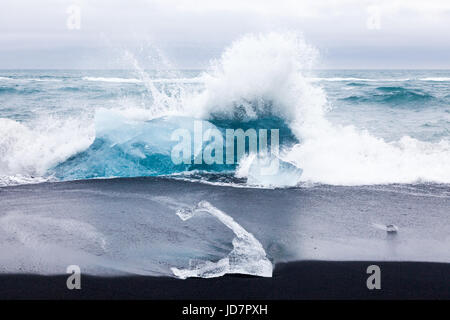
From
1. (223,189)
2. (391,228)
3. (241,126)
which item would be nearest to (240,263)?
(391,228)

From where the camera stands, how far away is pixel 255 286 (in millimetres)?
3486

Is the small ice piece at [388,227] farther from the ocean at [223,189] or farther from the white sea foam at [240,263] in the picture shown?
the white sea foam at [240,263]

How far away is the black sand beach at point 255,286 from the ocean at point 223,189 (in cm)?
17

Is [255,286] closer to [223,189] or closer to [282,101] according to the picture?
[223,189]

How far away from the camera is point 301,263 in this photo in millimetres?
3924

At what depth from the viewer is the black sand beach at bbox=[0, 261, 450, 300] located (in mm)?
3363

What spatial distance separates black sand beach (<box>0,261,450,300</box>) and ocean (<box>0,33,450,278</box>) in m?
0.17

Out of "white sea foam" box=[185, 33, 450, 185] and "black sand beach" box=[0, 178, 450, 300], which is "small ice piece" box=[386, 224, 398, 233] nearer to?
"black sand beach" box=[0, 178, 450, 300]

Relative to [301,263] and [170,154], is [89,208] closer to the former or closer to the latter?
[170,154]

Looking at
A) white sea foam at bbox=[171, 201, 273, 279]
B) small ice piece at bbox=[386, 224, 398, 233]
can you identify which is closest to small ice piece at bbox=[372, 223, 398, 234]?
small ice piece at bbox=[386, 224, 398, 233]

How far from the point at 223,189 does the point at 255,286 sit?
276 centimetres
